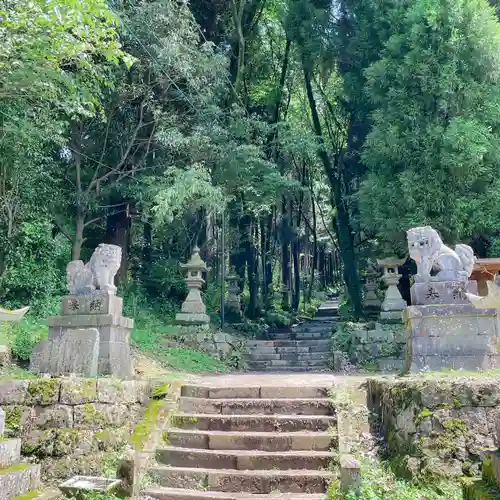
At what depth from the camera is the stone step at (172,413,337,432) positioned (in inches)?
229

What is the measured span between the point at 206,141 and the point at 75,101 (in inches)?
161

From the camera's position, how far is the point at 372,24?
16.0 m

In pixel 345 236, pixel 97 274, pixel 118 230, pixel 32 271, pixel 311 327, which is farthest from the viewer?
pixel 311 327

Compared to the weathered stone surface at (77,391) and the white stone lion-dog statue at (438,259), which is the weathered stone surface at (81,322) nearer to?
the weathered stone surface at (77,391)

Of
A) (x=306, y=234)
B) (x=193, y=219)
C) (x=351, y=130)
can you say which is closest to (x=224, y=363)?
(x=193, y=219)

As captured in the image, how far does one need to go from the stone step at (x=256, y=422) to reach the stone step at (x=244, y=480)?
707 mm

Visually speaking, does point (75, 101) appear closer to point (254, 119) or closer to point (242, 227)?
point (254, 119)

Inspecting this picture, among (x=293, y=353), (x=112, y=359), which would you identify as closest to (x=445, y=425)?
(x=112, y=359)

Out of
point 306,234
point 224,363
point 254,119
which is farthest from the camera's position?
point 306,234

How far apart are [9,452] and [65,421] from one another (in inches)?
61.5

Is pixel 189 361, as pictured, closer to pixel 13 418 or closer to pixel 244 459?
pixel 13 418

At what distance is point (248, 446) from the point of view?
5602 millimetres

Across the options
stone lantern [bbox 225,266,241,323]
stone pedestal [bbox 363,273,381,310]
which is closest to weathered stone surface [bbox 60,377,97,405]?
stone lantern [bbox 225,266,241,323]

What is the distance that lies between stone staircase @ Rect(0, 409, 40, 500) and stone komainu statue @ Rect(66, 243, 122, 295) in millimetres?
4154
